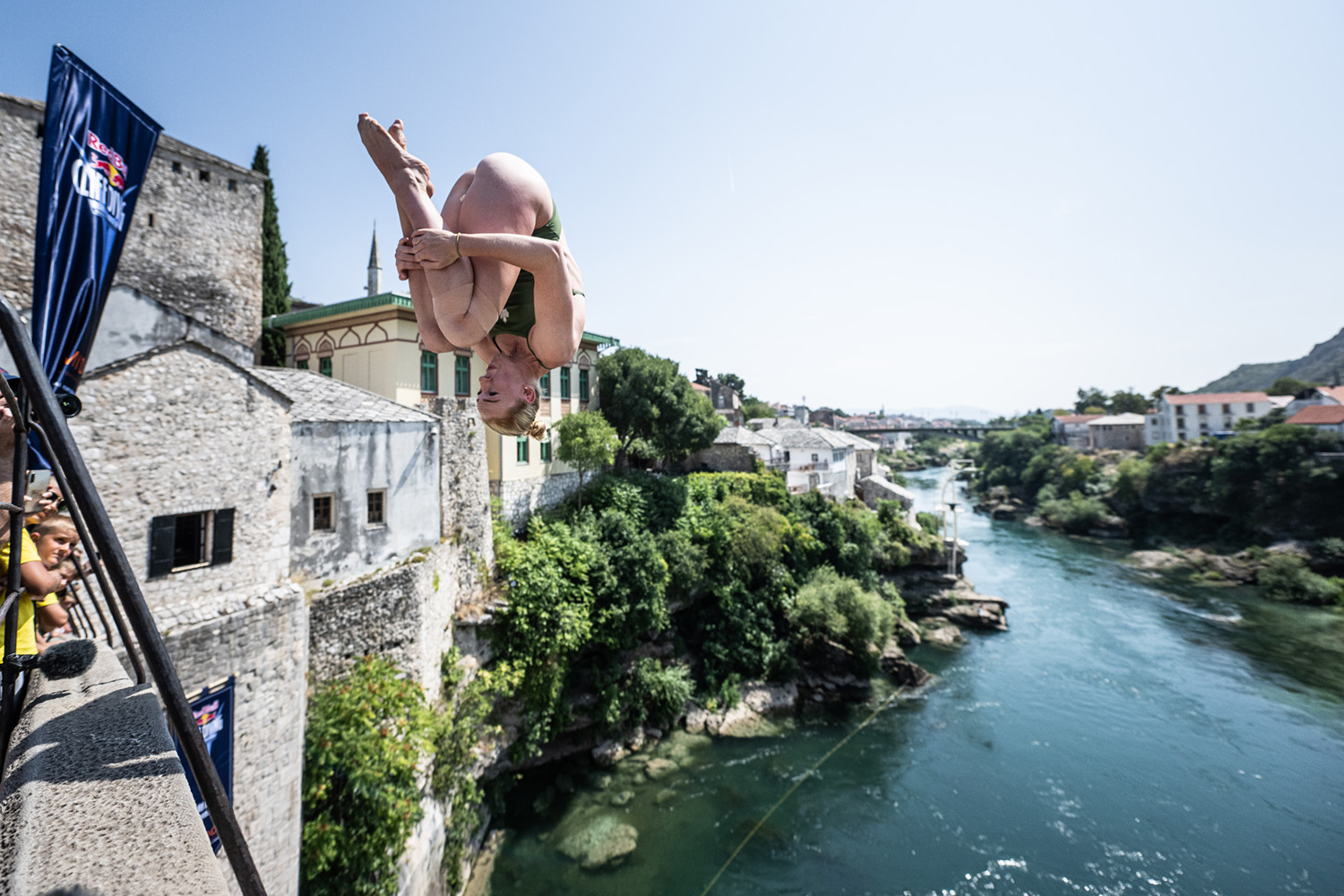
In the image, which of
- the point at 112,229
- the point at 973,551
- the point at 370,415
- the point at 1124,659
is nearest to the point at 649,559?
the point at 370,415

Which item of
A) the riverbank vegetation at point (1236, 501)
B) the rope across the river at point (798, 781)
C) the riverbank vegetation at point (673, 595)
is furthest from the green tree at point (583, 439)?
the riverbank vegetation at point (1236, 501)

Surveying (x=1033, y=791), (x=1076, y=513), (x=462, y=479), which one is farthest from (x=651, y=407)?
(x=1076, y=513)

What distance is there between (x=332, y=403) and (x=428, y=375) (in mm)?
5208

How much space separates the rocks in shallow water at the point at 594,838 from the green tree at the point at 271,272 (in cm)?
1594

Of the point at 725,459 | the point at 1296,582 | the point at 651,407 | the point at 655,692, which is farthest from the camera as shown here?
the point at 1296,582

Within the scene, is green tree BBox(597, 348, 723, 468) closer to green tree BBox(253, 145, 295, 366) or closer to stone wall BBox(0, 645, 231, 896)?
green tree BBox(253, 145, 295, 366)

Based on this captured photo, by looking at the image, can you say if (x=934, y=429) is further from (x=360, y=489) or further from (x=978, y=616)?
(x=360, y=489)

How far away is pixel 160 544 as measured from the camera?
678 cm

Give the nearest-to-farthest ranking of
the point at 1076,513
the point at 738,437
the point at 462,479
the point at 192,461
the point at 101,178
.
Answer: the point at 101,178
the point at 192,461
the point at 462,479
the point at 738,437
the point at 1076,513

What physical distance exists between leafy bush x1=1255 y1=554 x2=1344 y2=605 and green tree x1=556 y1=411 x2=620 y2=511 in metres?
33.7

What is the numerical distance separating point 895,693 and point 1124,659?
374 inches

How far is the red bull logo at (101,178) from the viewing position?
521cm

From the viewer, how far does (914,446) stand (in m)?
111

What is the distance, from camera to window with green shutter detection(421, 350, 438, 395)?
1485 centimetres
